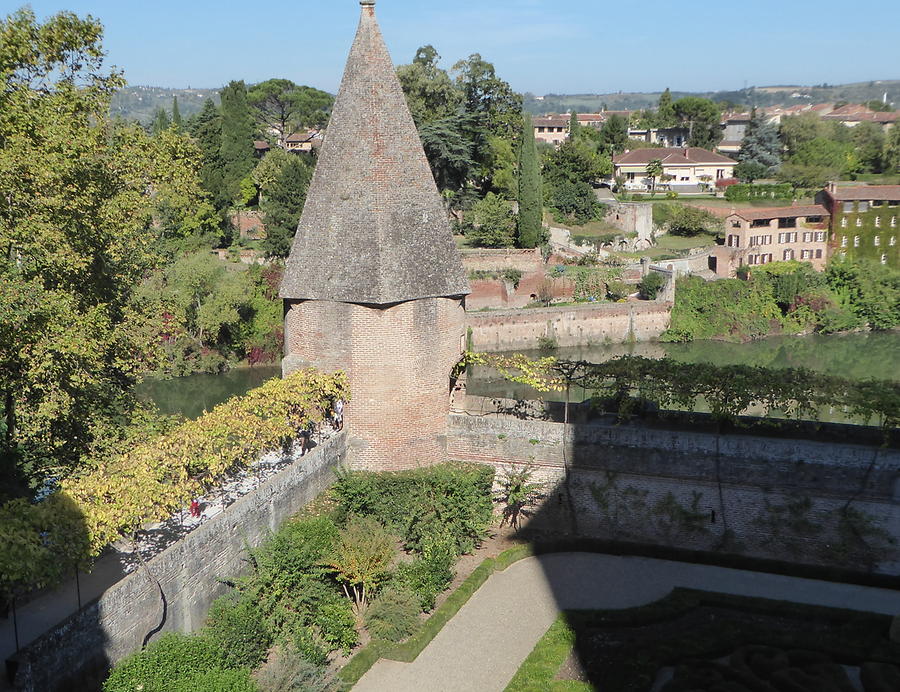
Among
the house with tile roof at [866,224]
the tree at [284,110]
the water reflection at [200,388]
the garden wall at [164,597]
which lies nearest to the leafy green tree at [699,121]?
the tree at [284,110]

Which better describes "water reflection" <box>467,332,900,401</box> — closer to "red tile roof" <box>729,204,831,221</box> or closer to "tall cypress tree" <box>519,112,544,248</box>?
"tall cypress tree" <box>519,112,544,248</box>

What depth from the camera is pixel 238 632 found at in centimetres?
1298

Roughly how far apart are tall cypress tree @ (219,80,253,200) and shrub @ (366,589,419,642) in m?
48.0

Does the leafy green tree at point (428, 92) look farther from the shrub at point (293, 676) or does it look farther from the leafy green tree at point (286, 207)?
the shrub at point (293, 676)

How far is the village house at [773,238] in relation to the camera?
5225 cm

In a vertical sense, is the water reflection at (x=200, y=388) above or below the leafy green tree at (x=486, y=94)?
below

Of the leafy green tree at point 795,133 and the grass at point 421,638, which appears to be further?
the leafy green tree at point 795,133

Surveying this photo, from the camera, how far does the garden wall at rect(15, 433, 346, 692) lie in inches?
436

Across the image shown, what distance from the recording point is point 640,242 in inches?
2346

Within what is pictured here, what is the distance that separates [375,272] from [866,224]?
48.1m

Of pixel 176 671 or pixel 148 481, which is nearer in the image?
pixel 176 671

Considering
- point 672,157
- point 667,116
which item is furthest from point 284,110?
point 667,116

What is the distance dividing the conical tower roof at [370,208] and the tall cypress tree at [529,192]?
33.9 m

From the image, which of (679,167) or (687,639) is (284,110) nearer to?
(679,167)
